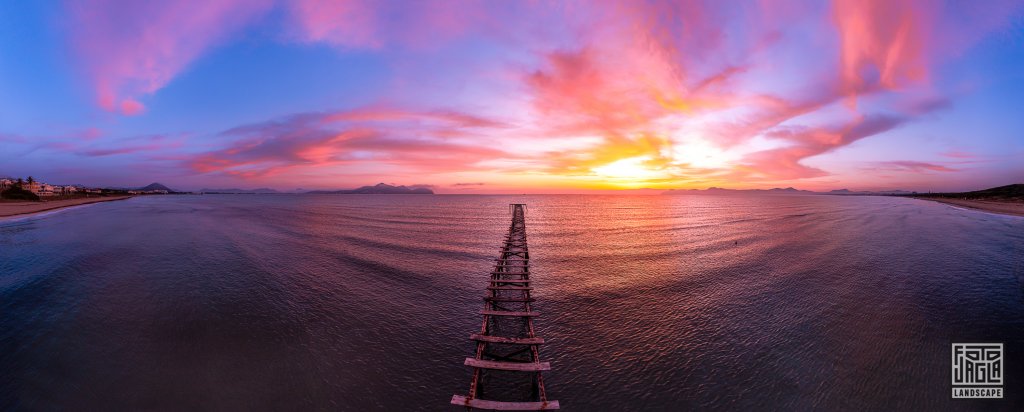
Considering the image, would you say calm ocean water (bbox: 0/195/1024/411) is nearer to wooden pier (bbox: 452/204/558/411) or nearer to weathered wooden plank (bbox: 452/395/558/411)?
wooden pier (bbox: 452/204/558/411)

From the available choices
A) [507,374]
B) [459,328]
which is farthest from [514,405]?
[459,328]

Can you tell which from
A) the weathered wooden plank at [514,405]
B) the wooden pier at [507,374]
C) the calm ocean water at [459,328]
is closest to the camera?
the weathered wooden plank at [514,405]

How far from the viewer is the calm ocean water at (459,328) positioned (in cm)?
1234

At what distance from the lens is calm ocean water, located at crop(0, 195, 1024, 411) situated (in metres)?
12.3

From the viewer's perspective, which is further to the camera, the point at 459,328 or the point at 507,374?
the point at 459,328

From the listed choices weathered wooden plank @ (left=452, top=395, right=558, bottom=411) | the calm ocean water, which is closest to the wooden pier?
weathered wooden plank @ (left=452, top=395, right=558, bottom=411)

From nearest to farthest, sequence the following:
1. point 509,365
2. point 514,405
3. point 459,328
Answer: point 514,405 → point 509,365 → point 459,328

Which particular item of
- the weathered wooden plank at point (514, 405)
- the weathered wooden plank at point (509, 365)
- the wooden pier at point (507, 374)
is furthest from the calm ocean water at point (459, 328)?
the weathered wooden plank at point (514, 405)

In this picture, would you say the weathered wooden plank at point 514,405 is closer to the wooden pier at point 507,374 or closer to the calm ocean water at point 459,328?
the wooden pier at point 507,374

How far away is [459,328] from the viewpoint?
58.0 ft

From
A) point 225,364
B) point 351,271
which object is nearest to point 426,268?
point 351,271

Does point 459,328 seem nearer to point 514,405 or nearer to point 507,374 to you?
point 507,374

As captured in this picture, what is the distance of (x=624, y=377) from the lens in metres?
13.4

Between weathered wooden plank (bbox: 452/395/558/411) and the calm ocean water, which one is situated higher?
weathered wooden plank (bbox: 452/395/558/411)
